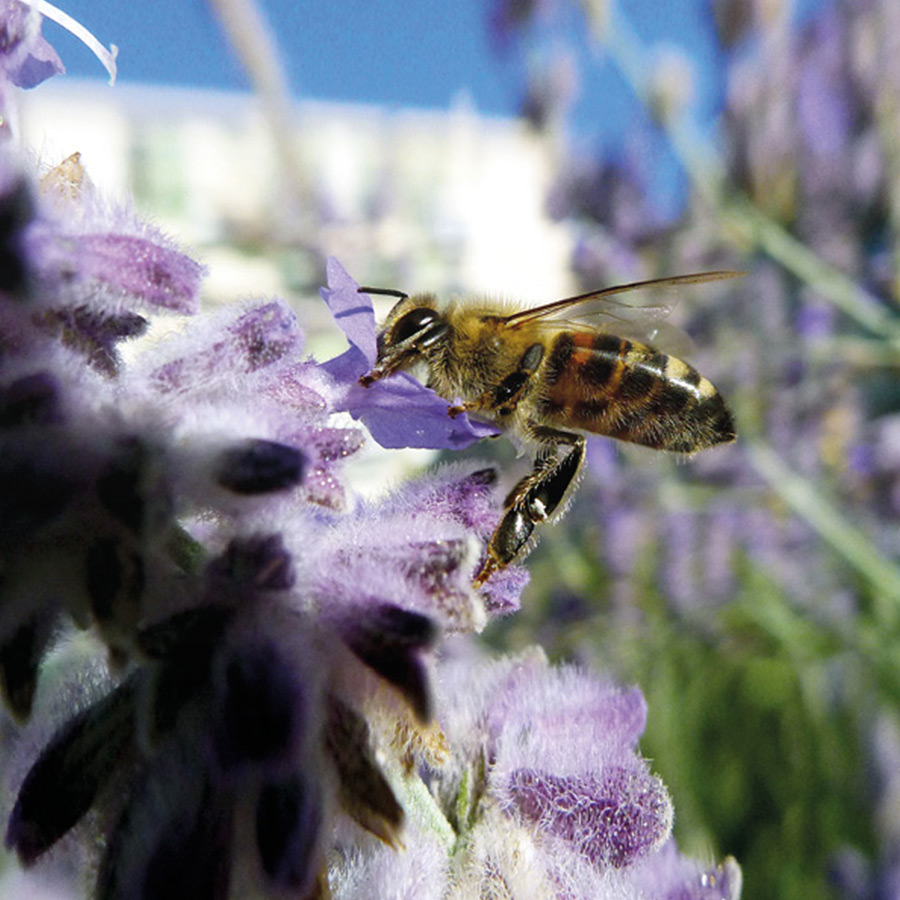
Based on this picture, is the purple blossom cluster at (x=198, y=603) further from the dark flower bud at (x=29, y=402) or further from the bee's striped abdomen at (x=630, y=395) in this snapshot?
the bee's striped abdomen at (x=630, y=395)

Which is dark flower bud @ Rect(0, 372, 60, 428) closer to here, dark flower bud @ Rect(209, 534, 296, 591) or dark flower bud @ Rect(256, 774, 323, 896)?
dark flower bud @ Rect(209, 534, 296, 591)

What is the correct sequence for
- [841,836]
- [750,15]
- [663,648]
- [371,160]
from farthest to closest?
[371,160] → [663,648] → [750,15] → [841,836]

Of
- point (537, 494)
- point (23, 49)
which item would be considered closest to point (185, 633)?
point (23, 49)

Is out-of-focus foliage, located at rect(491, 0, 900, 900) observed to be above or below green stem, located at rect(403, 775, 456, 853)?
below

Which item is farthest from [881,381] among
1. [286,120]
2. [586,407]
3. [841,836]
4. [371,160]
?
[371,160]

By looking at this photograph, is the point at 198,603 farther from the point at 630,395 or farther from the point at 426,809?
the point at 630,395

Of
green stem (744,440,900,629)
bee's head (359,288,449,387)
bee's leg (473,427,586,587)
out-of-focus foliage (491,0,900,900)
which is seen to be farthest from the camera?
out-of-focus foliage (491,0,900,900)

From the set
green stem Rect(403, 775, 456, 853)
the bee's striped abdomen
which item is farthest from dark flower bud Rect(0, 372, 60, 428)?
the bee's striped abdomen

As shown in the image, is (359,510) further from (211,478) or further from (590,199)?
(590,199)
